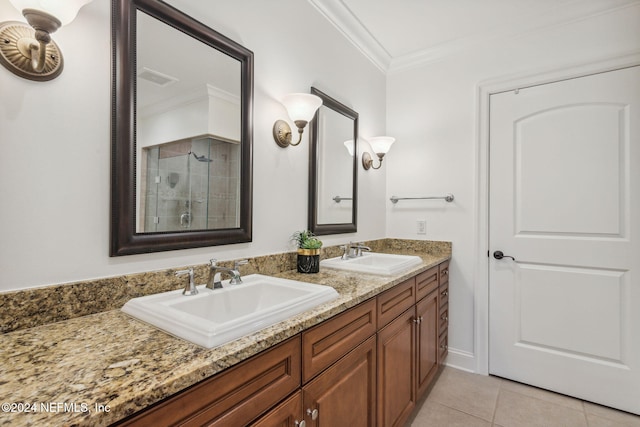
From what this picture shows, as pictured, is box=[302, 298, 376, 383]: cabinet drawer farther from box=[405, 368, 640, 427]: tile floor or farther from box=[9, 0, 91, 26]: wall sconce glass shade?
box=[9, 0, 91, 26]: wall sconce glass shade

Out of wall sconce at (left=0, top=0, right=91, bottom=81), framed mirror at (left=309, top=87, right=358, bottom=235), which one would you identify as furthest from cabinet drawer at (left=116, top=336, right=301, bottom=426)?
framed mirror at (left=309, top=87, right=358, bottom=235)

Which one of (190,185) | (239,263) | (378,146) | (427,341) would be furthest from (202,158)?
(427,341)

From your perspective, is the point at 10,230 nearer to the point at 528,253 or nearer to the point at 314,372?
the point at 314,372

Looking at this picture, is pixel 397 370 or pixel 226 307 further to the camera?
pixel 397 370

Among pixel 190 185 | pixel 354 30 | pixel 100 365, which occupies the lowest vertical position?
pixel 100 365

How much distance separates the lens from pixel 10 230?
854 millimetres

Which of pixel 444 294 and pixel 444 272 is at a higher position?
pixel 444 272

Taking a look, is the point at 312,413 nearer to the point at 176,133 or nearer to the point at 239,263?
the point at 239,263

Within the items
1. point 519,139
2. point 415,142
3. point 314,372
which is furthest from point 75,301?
point 519,139

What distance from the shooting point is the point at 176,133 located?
123 centimetres

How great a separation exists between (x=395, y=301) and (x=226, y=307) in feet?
2.70

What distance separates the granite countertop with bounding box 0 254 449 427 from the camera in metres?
0.52

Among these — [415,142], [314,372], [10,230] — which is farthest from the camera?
[415,142]

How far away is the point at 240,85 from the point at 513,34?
6.70 feet
